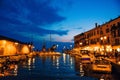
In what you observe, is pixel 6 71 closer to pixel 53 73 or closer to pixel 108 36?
pixel 53 73

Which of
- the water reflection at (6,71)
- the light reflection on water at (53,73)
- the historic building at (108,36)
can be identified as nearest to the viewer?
the light reflection on water at (53,73)

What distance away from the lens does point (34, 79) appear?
103ft

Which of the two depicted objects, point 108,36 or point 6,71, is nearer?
point 6,71

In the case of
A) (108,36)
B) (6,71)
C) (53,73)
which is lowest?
(53,73)

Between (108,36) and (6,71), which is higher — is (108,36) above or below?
above

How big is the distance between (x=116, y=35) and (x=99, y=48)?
17.4 meters

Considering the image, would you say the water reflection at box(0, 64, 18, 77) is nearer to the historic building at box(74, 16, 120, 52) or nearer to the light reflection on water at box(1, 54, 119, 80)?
the light reflection on water at box(1, 54, 119, 80)

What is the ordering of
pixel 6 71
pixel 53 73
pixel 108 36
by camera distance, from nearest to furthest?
pixel 6 71, pixel 53 73, pixel 108 36

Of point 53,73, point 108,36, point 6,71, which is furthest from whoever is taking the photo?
point 108,36

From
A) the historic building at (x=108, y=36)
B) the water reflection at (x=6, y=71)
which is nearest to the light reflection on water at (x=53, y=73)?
the water reflection at (x=6, y=71)

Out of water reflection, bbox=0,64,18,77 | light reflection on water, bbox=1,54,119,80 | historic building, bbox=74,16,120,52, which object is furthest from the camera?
historic building, bbox=74,16,120,52

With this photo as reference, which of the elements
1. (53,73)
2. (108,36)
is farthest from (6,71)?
(108,36)

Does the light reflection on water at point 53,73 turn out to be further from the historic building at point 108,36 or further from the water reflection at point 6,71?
the historic building at point 108,36

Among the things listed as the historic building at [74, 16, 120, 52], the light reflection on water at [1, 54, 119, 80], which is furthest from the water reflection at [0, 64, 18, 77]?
the historic building at [74, 16, 120, 52]
